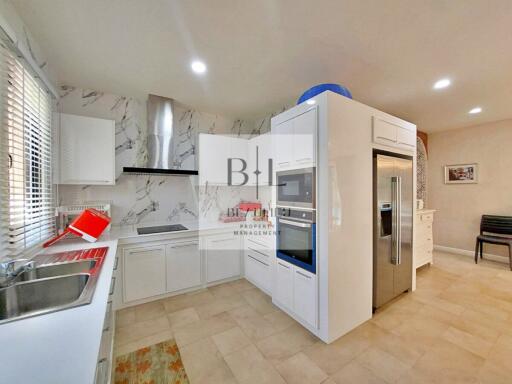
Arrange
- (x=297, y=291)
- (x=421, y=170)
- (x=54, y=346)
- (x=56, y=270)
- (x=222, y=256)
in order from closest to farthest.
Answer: (x=54, y=346) → (x=56, y=270) → (x=297, y=291) → (x=222, y=256) → (x=421, y=170)

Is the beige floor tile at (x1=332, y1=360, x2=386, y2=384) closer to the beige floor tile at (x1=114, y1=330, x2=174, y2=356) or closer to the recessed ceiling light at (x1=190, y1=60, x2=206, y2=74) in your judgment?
the beige floor tile at (x1=114, y1=330, x2=174, y2=356)

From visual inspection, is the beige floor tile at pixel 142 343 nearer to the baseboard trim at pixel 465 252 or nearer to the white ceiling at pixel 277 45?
the white ceiling at pixel 277 45

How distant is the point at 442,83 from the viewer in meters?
2.47

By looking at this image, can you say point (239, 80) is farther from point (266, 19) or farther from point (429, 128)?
point (429, 128)

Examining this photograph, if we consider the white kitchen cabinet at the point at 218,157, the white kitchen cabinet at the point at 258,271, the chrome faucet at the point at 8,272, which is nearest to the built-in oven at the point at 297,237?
the white kitchen cabinet at the point at 258,271

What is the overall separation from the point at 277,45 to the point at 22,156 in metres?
2.16

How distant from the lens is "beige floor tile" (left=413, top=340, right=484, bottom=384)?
5.07ft

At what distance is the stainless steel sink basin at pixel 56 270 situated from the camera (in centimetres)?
137

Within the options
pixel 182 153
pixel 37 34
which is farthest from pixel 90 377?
pixel 182 153

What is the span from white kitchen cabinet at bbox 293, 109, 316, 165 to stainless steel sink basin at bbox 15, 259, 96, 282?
6.07 feet

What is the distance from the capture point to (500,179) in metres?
3.83

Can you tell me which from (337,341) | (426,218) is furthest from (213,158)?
(426,218)

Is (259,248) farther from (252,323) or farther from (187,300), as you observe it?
(187,300)

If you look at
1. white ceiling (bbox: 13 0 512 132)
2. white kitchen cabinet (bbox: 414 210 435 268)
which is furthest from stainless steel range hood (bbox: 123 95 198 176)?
white kitchen cabinet (bbox: 414 210 435 268)
